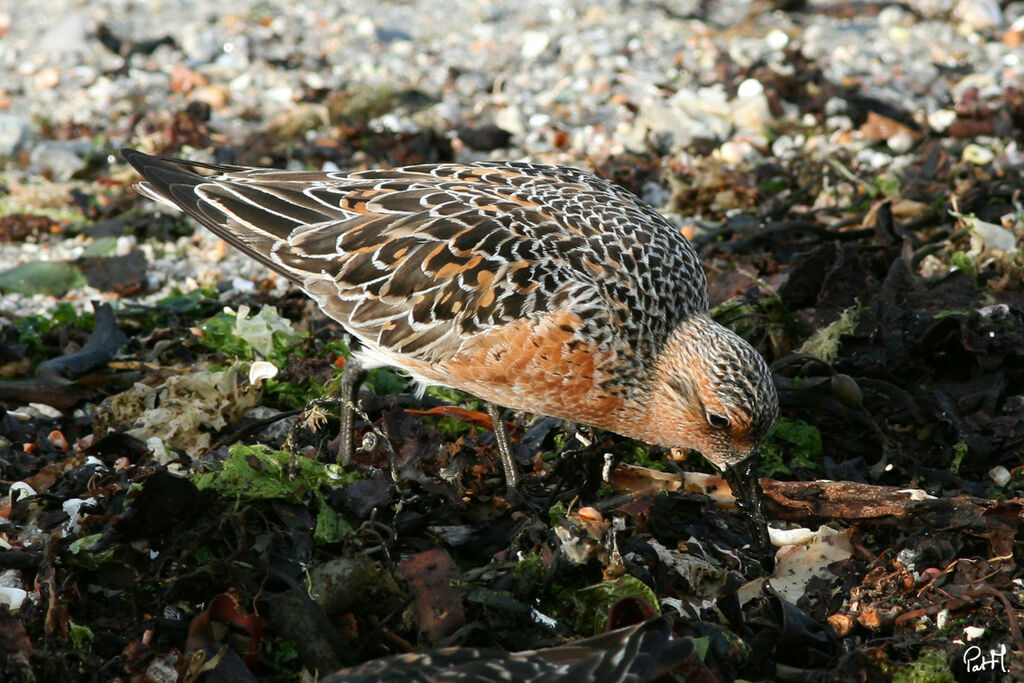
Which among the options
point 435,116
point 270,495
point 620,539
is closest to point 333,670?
point 270,495

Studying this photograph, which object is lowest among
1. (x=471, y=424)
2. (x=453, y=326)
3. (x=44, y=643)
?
(x=471, y=424)

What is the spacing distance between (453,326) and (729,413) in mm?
1513

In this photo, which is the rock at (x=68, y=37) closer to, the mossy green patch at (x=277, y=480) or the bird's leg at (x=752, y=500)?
the mossy green patch at (x=277, y=480)

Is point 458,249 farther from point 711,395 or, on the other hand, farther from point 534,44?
point 534,44

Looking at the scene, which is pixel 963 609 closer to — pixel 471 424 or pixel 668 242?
pixel 668 242

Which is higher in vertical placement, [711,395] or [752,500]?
[711,395]

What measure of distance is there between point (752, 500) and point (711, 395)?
0.58 meters

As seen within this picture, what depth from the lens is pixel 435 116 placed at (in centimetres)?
1093

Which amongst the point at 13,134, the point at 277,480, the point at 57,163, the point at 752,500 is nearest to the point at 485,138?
the point at 57,163

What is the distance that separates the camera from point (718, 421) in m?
5.80

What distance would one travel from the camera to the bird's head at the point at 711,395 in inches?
225

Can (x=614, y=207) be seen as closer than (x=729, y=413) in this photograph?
No

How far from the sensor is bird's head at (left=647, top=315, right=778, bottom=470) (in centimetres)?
571

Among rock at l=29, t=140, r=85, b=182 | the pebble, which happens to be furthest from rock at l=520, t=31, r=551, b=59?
rock at l=29, t=140, r=85, b=182
